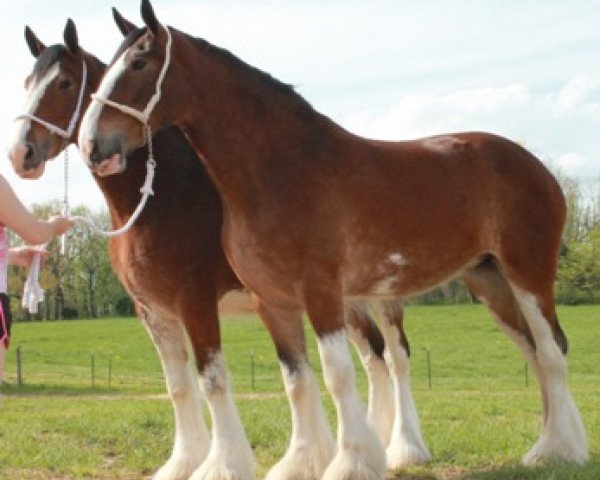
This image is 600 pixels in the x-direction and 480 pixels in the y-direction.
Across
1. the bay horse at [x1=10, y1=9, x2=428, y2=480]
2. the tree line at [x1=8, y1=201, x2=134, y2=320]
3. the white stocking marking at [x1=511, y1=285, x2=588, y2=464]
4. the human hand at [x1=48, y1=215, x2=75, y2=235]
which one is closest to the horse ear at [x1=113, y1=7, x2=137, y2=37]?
the bay horse at [x1=10, y1=9, x2=428, y2=480]

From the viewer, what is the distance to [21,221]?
4484 mm

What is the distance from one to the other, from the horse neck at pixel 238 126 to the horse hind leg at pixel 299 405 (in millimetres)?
1007

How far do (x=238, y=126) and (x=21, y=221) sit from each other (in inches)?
70.3

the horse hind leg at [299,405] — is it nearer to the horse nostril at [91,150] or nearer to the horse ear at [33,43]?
the horse nostril at [91,150]

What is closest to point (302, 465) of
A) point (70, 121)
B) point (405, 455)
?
point (405, 455)

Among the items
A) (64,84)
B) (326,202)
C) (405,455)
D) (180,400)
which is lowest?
(405,455)

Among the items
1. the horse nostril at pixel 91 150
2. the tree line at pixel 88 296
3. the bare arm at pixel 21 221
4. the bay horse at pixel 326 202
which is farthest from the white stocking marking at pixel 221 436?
the tree line at pixel 88 296

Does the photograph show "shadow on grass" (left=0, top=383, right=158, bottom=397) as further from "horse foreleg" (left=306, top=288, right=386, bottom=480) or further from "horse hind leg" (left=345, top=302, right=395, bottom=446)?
"horse foreleg" (left=306, top=288, right=386, bottom=480)

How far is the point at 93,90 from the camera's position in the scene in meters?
6.54

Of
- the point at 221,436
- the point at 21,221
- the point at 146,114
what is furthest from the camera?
the point at 221,436

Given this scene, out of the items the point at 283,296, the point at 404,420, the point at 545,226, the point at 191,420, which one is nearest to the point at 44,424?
the point at 191,420

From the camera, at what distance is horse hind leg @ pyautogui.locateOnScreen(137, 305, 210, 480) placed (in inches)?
265

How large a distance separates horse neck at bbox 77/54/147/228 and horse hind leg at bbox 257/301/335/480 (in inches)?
44.1

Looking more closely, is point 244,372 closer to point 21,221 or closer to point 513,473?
point 513,473
